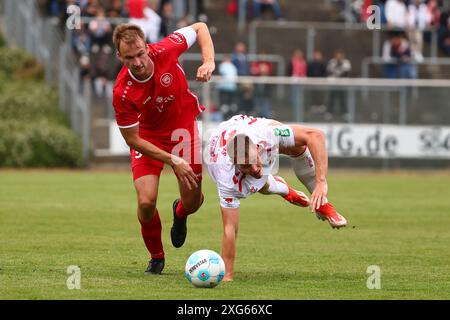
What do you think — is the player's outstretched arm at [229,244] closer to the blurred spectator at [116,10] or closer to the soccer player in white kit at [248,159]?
the soccer player in white kit at [248,159]

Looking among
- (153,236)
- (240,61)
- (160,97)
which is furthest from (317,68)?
(160,97)

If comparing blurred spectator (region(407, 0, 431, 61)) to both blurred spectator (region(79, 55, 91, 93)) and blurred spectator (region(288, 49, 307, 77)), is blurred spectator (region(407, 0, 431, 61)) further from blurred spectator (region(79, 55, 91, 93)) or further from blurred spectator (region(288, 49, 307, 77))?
blurred spectator (region(79, 55, 91, 93))

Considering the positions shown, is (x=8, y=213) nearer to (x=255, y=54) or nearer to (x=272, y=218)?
(x=272, y=218)

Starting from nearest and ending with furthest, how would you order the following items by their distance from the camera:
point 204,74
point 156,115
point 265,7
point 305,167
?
point 204,74 < point 156,115 < point 305,167 < point 265,7

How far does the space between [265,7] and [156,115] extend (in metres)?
23.5

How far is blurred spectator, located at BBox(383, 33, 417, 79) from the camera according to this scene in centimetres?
3122

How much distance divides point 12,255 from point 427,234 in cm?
596

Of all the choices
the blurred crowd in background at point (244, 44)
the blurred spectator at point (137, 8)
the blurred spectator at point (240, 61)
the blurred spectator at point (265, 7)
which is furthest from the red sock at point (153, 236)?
the blurred spectator at point (265, 7)

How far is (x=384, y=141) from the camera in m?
28.9

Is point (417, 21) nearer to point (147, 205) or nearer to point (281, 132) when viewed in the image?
point (281, 132)

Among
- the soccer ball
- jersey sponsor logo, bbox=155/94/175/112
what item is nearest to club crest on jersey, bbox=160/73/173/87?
jersey sponsor logo, bbox=155/94/175/112

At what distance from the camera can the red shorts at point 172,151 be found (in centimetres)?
1123

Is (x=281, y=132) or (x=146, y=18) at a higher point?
(x=146, y=18)

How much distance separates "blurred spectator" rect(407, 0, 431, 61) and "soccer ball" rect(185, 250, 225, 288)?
79.7ft
